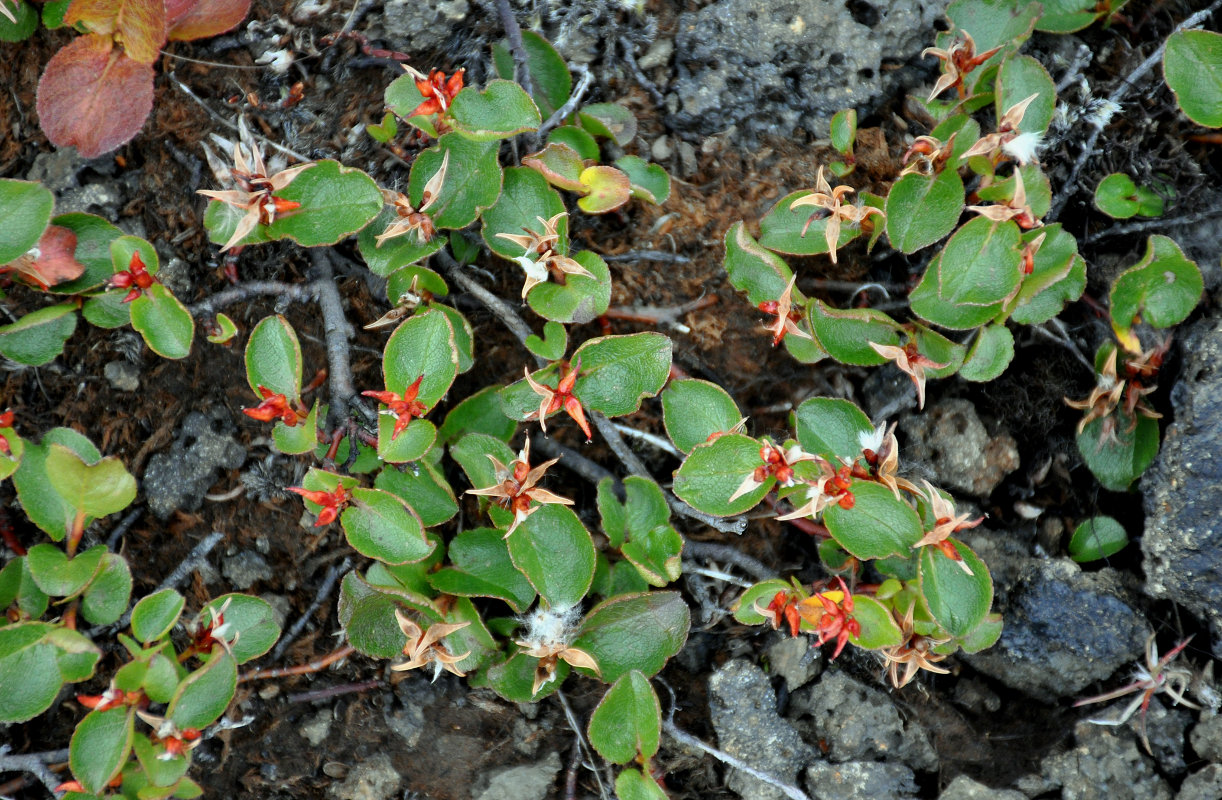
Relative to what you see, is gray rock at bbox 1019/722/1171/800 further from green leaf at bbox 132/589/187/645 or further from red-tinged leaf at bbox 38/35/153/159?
red-tinged leaf at bbox 38/35/153/159

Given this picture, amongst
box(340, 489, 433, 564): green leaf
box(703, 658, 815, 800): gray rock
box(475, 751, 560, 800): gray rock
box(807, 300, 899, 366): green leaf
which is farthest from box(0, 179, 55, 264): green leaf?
box(703, 658, 815, 800): gray rock

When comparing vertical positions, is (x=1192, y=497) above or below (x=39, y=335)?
above

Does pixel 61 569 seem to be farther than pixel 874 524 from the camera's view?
Yes

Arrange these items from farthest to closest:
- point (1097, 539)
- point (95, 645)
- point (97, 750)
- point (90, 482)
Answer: point (1097, 539)
point (95, 645)
point (90, 482)
point (97, 750)

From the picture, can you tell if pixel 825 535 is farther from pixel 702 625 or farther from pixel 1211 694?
pixel 1211 694

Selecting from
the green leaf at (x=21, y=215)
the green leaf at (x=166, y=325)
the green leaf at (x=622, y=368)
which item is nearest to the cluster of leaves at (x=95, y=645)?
the green leaf at (x=166, y=325)

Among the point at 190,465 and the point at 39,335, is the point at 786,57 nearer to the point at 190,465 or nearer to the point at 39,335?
the point at 190,465

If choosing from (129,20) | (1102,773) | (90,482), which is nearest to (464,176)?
(129,20)
